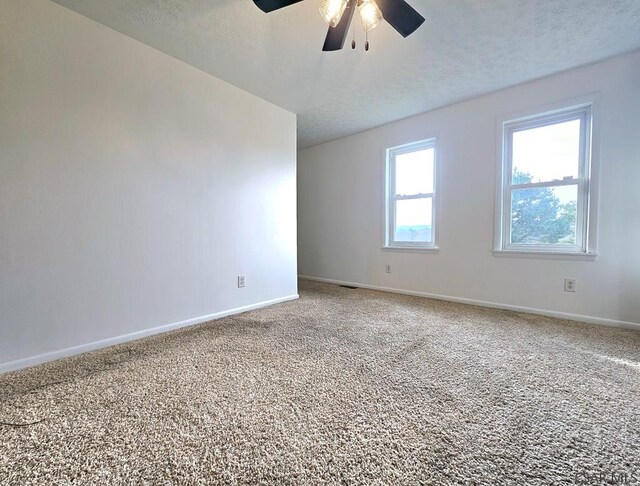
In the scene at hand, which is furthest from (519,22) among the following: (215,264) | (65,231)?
(65,231)

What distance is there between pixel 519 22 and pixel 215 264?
3.05 m

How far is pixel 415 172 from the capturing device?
12.1 ft

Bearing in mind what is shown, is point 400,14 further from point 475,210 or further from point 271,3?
point 475,210

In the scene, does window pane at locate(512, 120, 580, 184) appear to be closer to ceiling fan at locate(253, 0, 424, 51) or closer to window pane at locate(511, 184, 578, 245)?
window pane at locate(511, 184, 578, 245)

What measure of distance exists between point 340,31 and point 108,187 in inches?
75.0

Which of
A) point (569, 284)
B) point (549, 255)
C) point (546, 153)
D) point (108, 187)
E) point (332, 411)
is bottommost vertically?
point (332, 411)

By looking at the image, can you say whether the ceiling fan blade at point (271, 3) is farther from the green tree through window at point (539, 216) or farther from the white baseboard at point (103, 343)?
the green tree through window at point (539, 216)

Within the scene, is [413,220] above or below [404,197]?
below

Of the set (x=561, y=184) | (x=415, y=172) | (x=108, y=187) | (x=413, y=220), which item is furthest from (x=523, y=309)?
(x=108, y=187)

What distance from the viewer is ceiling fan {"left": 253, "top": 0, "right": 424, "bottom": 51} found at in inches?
59.6

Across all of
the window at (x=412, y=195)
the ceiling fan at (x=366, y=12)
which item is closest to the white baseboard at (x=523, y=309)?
the window at (x=412, y=195)

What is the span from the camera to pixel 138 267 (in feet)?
7.06

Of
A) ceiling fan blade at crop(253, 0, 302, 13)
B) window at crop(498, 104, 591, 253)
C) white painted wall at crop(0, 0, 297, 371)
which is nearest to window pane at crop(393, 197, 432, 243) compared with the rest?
window at crop(498, 104, 591, 253)

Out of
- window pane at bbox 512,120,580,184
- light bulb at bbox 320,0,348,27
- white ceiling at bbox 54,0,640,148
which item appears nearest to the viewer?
light bulb at bbox 320,0,348,27
